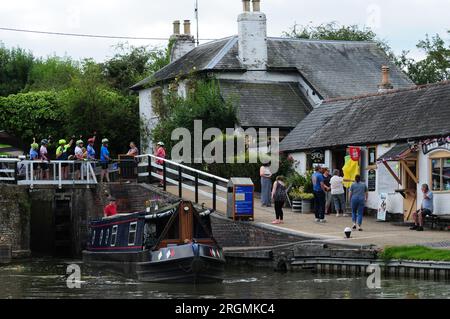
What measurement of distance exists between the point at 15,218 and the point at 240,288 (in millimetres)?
12125

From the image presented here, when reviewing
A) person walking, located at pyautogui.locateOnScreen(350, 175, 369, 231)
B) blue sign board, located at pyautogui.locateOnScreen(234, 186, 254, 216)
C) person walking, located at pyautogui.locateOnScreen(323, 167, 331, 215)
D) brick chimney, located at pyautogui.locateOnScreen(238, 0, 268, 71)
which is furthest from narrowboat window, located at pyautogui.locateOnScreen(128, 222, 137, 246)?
brick chimney, located at pyautogui.locateOnScreen(238, 0, 268, 71)

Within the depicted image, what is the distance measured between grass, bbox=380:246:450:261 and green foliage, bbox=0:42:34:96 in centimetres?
4179

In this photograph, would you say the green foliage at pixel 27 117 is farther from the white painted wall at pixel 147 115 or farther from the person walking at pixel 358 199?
the person walking at pixel 358 199

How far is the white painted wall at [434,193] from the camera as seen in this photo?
33.5 m

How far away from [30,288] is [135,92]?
29.2 meters

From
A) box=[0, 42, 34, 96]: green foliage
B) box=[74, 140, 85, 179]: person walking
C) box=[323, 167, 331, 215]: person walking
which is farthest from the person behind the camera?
box=[0, 42, 34, 96]: green foliage

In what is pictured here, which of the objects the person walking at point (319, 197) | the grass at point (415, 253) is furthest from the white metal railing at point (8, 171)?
the grass at point (415, 253)

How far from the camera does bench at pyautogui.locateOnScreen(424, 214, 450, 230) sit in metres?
32.6

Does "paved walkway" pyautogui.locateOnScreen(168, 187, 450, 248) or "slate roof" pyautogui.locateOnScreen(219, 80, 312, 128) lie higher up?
"slate roof" pyautogui.locateOnScreen(219, 80, 312, 128)

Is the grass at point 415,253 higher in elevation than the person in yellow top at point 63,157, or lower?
lower

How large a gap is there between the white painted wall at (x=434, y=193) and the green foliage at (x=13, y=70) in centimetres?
3579

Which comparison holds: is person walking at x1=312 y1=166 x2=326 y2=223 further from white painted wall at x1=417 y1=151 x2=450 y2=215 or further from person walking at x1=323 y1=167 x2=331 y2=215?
white painted wall at x1=417 y1=151 x2=450 y2=215

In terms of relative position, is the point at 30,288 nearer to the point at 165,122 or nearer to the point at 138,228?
the point at 138,228

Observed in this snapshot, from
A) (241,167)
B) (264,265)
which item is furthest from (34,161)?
(264,265)
